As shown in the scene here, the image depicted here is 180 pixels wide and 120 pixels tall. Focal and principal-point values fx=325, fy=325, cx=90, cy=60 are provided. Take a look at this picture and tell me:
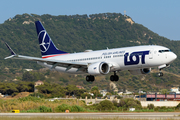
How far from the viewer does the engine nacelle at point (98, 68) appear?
171 feet

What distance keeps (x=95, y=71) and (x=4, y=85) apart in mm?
85616

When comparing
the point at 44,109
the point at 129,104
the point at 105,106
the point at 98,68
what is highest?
the point at 98,68

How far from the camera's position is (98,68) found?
171 feet

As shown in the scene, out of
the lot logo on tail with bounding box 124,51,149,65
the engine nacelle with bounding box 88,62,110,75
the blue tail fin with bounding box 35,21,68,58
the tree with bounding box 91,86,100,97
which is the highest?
the blue tail fin with bounding box 35,21,68,58

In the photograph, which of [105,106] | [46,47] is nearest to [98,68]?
[46,47]

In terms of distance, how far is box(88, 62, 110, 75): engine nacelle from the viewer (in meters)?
52.0

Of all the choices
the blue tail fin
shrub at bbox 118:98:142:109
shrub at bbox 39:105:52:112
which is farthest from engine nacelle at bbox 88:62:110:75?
shrub at bbox 118:98:142:109

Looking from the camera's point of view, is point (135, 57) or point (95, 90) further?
point (95, 90)

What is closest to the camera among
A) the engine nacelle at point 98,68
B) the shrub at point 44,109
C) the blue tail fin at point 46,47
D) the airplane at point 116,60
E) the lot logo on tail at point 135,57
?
the airplane at point 116,60

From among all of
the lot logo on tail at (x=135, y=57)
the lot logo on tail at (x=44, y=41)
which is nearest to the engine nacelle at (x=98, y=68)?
the lot logo on tail at (x=135, y=57)

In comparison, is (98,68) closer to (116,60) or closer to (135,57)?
(116,60)

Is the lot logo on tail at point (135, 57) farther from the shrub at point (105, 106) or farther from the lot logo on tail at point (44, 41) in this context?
the shrub at point (105, 106)

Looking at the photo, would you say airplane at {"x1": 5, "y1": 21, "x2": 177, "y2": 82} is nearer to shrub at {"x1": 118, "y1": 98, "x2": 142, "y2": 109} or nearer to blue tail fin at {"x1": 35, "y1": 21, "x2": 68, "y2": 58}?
blue tail fin at {"x1": 35, "y1": 21, "x2": 68, "y2": 58}

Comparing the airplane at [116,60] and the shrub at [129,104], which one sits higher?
the airplane at [116,60]
